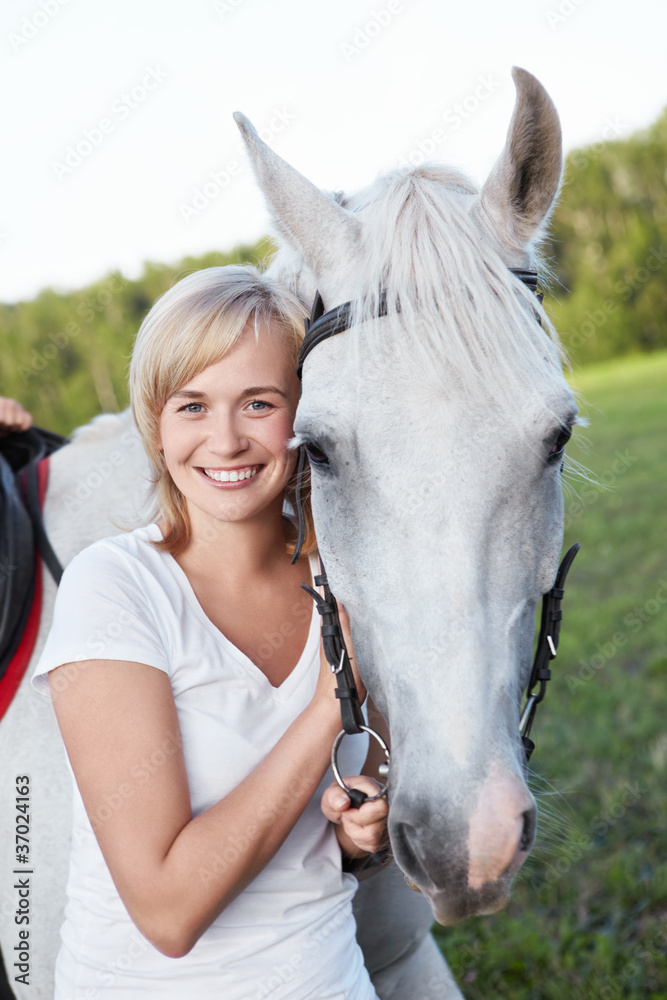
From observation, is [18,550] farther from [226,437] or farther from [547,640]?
[547,640]

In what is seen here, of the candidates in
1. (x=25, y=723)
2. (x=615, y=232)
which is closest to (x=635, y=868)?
(x=25, y=723)

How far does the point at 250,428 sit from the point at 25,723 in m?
1.08

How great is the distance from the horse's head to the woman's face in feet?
0.47

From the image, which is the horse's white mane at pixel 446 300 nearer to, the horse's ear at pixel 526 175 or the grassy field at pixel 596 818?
the horse's ear at pixel 526 175

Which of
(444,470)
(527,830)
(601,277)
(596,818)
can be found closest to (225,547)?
(444,470)

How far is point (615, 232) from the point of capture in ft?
101

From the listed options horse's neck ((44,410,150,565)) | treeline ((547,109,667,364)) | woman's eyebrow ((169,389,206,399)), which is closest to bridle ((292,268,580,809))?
woman's eyebrow ((169,389,206,399))

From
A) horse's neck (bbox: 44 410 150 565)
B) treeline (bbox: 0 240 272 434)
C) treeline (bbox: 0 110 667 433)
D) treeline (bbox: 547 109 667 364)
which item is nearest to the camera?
horse's neck (bbox: 44 410 150 565)

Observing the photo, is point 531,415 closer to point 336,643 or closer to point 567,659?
point 336,643

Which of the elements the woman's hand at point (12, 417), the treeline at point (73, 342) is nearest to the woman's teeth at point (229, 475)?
the woman's hand at point (12, 417)

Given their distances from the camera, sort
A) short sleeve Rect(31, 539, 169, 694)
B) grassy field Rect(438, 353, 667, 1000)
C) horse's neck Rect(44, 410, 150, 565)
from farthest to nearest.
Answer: grassy field Rect(438, 353, 667, 1000) < horse's neck Rect(44, 410, 150, 565) < short sleeve Rect(31, 539, 169, 694)

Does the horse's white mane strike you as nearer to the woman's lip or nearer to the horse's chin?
the woman's lip

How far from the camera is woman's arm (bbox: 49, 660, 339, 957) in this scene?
134 centimetres

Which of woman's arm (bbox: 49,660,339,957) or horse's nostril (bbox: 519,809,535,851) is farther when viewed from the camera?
woman's arm (bbox: 49,660,339,957)
